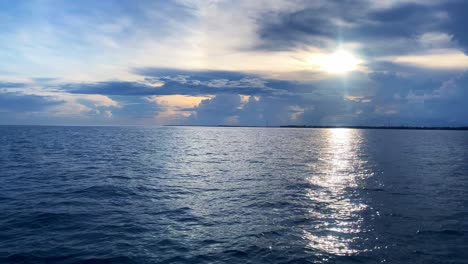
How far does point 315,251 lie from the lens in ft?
58.4

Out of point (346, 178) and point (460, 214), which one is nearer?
point (460, 214)

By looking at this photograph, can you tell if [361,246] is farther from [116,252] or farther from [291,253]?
[116,252]

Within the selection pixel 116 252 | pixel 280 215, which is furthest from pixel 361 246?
pixel 116 252

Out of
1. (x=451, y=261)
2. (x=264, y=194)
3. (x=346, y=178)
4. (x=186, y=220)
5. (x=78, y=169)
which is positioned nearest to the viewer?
(x=451, y=261)

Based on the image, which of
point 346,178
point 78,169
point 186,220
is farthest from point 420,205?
point 78,169

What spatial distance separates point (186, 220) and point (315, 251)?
968cm

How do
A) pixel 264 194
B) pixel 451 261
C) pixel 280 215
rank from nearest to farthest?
pixel 451 261 → pixel 280 215 → pixel 264 194

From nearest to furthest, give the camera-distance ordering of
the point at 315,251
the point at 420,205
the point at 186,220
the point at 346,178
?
the point at 315,251 → the point at 186,220 → the point at 420,205 → the point at 346,178

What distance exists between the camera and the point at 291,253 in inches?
687

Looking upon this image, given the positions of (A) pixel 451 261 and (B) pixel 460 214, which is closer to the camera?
(A) pixel 451 261

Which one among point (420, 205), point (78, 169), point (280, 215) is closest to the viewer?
point (280, 215)

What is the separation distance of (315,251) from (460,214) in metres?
15.6

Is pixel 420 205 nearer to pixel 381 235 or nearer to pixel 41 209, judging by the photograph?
pixel 381 235

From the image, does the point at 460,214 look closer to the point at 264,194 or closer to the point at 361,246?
the point at 361,246
